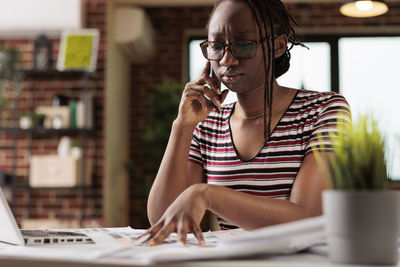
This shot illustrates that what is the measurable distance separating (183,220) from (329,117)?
600mm

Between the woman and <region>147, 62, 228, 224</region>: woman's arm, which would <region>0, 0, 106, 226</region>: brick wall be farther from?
<region>147, 62, 228, 224</region>: woman's arm

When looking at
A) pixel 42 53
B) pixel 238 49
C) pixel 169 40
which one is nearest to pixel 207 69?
pixel 238 49

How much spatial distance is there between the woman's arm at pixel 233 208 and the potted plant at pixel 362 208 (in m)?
0.27

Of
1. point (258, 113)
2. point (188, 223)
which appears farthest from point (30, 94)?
point (188, 223)

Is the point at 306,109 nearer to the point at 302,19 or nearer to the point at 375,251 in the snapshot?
the point at 375,251

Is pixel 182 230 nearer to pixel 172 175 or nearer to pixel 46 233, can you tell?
pixel 46 233

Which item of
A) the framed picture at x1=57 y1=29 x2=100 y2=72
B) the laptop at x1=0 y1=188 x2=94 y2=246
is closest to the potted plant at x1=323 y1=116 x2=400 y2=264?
the laptop at x1=0 y1=188 x2=94 y2=246

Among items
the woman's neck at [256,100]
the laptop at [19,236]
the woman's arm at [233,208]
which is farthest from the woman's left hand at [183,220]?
the woman's neck at [256,100]

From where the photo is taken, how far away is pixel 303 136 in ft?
4.60

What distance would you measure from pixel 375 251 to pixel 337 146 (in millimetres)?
148

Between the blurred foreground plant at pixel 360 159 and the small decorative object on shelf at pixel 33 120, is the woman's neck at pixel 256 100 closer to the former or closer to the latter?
the blurred foreground plant at pixel 360 159

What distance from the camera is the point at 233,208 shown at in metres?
0.99

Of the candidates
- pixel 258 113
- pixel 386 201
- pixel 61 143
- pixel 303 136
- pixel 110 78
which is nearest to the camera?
pixel 386 201

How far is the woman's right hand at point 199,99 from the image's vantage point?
138 centimetres
